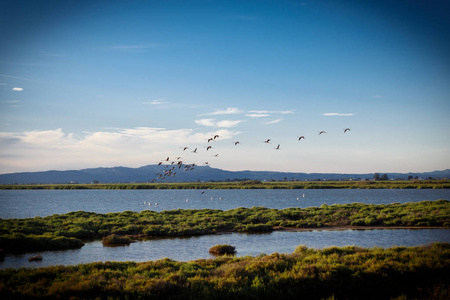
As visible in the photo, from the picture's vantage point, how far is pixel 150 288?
12.9m

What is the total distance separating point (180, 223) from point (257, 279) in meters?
24.5

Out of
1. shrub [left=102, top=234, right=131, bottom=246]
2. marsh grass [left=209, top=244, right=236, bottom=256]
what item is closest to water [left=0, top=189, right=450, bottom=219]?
shrub [left=102, top=234, right=131, bottom=246]

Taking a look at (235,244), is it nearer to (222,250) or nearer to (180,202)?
(222,250)

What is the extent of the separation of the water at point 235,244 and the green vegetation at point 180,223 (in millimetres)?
2290

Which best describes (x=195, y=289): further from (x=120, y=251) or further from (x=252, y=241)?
(x=252, y=241)

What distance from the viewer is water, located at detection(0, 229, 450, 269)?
23.0 meters

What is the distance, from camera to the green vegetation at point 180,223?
27344mm

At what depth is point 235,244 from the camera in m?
28.4

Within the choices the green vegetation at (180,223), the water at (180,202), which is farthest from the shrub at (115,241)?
the water at (180,202)

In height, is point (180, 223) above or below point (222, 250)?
below

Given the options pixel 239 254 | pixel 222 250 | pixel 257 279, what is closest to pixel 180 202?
pixel 222 250

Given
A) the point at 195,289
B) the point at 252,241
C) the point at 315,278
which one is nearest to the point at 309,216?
the point at 252,241

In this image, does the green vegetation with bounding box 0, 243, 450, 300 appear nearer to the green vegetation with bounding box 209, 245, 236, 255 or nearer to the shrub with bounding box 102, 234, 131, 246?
the green vegetation with bounding box 209, 245, 236, 255

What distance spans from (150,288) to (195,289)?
1807 mm
